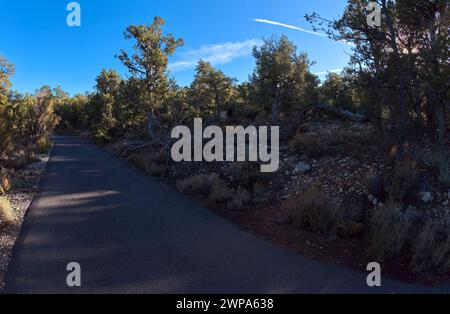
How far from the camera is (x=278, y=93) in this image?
24.6 metres

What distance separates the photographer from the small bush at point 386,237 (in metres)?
5.30

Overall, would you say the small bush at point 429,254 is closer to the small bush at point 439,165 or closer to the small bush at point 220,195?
the small bush at point 439,165

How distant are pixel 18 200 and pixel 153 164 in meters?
5.31

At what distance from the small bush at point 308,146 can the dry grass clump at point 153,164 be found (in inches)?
202

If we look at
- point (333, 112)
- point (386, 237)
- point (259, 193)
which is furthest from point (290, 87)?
point (386, 237)

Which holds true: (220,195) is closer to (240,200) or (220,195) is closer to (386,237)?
(240,200)

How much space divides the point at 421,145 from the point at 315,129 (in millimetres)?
4455

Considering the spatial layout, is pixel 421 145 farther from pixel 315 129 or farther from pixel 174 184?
pixel 174 184

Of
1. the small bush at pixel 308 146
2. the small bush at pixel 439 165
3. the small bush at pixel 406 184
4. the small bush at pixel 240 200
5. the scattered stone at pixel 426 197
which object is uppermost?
the small bush at pixel 308 146

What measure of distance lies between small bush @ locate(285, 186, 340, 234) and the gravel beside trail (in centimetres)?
507

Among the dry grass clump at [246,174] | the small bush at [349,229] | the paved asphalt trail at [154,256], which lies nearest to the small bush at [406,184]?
the small bush at [349,229]

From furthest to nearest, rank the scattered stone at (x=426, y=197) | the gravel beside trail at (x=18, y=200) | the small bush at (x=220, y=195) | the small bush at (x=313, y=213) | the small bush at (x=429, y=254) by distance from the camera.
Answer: the small bush at (x=220, y=195), the scattered stone at (x=426, y=197), the small bush at (x=313, y=213), the gravel beside trail at (x=18, y=200), the small bush at (x=429, y=254)
